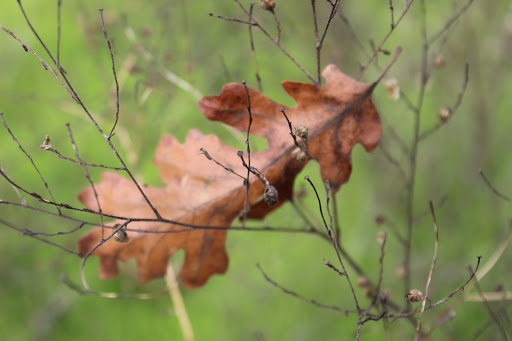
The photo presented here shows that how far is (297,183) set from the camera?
1393mm

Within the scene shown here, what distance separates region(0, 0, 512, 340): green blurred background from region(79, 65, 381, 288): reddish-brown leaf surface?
45cm

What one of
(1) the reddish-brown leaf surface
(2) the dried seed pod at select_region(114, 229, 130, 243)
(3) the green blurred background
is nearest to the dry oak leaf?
(1) the reddish-brown leaf surface

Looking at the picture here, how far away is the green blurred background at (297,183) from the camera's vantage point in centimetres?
127

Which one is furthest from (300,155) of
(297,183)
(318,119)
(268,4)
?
(297,183)

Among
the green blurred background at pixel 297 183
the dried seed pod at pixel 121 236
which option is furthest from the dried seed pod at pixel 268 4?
the green blurred background at pixel 297 183

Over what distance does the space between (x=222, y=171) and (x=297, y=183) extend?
701 millimetres

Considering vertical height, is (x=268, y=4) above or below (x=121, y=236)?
above

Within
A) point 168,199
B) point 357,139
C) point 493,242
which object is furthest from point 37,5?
point 493,242

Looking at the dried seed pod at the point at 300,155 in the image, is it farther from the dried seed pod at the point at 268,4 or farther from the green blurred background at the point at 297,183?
the green blurred background at the point at 297,183

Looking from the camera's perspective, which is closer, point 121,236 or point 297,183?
point 121,236

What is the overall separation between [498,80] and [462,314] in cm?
75

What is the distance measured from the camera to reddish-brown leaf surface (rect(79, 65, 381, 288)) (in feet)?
2.22

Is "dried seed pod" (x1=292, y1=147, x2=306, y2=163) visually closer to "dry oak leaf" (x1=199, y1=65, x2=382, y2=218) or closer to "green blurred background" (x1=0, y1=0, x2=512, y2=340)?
"dry oak leaf" (x1=199, y1=65, x2=382, y2=218)

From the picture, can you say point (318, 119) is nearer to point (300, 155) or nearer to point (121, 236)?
point (300, 155)
